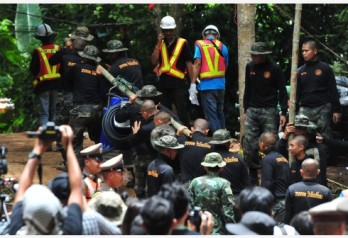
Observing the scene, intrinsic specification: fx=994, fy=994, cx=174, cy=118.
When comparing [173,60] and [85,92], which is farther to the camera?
[173,60]

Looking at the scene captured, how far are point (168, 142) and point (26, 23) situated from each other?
1304 cm

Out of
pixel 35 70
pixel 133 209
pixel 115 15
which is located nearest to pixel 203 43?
pixel 35 70

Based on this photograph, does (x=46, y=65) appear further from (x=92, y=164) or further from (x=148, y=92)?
(x=92, y=164)

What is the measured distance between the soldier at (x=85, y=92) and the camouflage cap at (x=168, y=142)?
338cm

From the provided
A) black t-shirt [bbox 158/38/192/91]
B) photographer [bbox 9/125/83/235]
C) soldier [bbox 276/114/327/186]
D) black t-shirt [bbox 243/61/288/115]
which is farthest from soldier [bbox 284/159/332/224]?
black t-shirt [bbox 158/38/192/91]

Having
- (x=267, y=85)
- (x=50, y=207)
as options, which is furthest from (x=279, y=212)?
(x=50, y=207)

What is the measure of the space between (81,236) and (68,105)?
820 cm

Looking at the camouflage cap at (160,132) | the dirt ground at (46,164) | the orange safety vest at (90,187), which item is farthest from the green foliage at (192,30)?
the orange safety vest at (90,187)

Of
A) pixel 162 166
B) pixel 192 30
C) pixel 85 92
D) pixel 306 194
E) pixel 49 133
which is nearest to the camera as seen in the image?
pixel 49 133

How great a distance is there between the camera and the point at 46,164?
16031mm

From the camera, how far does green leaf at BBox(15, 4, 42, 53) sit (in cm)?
2378

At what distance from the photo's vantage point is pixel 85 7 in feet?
69.8

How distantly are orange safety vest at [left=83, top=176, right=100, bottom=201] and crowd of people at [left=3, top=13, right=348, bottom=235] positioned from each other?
0.04 ft

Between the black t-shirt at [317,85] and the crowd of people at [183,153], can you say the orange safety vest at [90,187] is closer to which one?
the crowd of people at [183,153]
